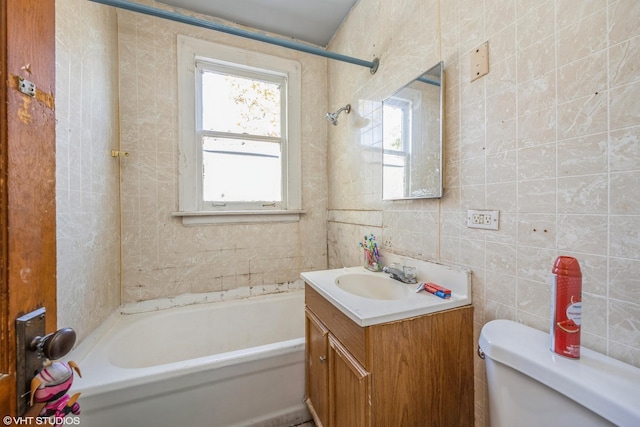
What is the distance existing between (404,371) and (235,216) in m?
1.57

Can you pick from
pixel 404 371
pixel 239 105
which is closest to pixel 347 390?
pixel 404 371

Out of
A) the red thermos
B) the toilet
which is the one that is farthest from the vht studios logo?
the red thermos

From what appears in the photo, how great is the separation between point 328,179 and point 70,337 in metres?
1.97

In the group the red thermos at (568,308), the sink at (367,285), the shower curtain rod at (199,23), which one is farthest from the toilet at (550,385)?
the shower curtain rod at (199,23)

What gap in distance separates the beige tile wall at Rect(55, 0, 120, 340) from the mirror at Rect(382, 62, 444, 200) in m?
1.57

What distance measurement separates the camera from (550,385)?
22.8 inches

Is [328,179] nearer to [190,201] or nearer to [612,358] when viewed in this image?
[190,201]

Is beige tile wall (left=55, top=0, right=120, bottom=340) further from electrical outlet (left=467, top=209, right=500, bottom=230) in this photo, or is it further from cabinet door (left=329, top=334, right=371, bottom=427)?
electrical outlet (left=467, top=209, right=500, bottom=230)

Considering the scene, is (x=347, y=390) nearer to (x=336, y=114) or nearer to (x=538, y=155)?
(x=538, y=155)

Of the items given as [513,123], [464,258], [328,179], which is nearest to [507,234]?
[464,258]

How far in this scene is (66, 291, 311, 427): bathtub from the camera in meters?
1.08

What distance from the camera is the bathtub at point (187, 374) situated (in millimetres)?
1082

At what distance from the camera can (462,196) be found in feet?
3.37

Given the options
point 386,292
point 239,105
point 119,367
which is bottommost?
point 119,367
